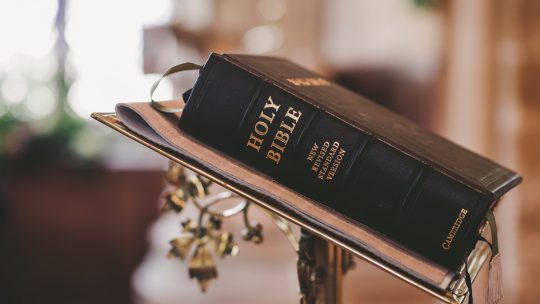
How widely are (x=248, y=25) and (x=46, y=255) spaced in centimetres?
273

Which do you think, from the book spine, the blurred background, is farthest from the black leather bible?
the blurred background

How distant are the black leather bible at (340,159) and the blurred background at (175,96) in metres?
1.95

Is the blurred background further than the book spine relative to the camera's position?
Yes

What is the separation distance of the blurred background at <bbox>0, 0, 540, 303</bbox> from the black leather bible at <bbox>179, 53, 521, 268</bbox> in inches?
76.8

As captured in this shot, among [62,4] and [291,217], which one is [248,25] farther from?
[291,217]

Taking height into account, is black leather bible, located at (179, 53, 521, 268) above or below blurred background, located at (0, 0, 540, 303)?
above

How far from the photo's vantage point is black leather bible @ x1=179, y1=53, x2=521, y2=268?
21.6 inches

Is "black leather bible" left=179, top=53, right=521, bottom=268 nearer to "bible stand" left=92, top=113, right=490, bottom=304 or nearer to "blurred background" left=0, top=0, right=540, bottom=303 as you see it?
"bible stand" left=92, top=113, right=490, bottom=304

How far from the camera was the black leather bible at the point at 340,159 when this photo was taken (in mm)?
548

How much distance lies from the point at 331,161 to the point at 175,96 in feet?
12.6

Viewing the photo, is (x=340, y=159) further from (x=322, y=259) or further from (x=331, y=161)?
(x=322, y=259)

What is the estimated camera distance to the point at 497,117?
250 centimetres

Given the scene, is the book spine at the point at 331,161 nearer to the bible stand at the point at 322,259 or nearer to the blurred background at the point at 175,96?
the bible stand at the point at 322,259

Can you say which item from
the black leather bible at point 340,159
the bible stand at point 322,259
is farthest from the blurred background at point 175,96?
the black leather bible at point 340,159
